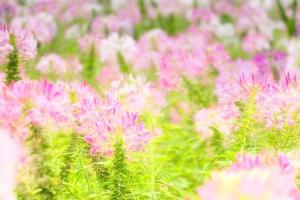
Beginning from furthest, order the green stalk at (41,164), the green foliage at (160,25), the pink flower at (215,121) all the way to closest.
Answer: the green foliage at (160,25)
the pink flower at (215,121)
the green stalk at (41,164)

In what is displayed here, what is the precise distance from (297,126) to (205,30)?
3512mm

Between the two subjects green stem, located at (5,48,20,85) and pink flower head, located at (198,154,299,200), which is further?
green stem, located at (5,48,20,85)

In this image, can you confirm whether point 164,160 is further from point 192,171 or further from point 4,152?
point 4,152

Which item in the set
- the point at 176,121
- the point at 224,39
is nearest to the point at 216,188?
the point at 176,121

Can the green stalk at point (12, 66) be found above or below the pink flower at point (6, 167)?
above

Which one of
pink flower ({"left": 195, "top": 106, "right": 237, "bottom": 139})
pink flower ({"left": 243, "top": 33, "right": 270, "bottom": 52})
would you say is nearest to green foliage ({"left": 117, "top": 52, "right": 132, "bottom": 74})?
pink flower ({"left": 195, "top": 106, "right": 237, "bottom": 139})

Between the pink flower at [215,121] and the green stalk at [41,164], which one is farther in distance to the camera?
the pink flower at [215,121]

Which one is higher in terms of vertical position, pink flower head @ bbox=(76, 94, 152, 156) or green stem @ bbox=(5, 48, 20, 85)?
green stem @ bbox=(5, 48, 20, 85)

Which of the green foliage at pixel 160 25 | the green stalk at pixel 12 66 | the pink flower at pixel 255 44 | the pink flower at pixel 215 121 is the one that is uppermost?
the green foliage at pixel 160 25

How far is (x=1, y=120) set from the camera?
4.65 feet

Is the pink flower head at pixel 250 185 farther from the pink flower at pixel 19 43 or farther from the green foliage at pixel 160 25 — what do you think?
the green foliage at pixel 160 25

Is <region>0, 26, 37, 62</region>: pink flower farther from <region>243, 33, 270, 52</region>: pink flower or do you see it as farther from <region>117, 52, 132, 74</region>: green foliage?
<region>243, 33, 270, 52</region>: pink flower

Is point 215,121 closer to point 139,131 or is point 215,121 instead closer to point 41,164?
point 139,131

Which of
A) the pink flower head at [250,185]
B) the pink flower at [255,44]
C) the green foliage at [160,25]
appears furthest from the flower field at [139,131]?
the green foliage at [160,25]
